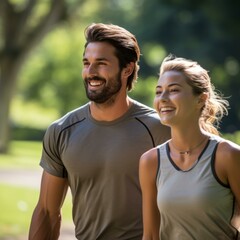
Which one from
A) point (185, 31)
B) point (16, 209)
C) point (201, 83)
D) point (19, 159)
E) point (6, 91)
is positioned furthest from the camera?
point (185, 31)

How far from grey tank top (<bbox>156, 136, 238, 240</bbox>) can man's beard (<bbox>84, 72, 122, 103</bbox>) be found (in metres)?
0.98

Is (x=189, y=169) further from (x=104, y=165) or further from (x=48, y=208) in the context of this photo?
(x=48, y=208)

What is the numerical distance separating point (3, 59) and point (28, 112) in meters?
49.4

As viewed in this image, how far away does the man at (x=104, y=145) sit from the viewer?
16.5 feet

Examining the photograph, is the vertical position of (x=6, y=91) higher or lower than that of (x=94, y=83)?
higher

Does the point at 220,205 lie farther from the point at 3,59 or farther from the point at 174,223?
the point at 3,59

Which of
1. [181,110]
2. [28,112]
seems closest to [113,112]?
[181,110]

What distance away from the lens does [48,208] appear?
5398 millimetres

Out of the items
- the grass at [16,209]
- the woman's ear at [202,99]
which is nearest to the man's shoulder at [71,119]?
the woman's ear at [202,99]

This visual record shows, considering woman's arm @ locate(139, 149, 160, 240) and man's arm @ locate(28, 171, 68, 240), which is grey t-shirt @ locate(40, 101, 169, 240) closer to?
man's arm @ locate(28, 171, 68, 240)

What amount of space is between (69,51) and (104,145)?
183ft

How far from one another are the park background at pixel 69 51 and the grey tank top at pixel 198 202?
7.20m

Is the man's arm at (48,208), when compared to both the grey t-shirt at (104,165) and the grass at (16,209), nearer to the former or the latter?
the grey t-shirt at (104,165)

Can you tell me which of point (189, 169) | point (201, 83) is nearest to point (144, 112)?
point (201, 83)
